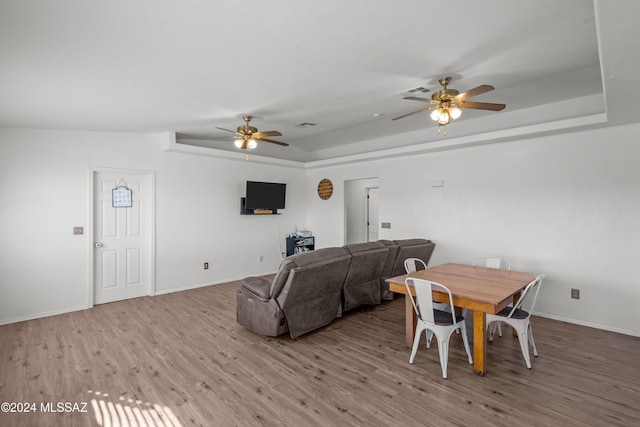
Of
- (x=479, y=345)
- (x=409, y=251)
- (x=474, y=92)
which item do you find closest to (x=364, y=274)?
(x=409, y=251)

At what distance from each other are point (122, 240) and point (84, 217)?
0.65 m

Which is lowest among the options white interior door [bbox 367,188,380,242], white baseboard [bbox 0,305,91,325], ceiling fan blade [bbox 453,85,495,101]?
white baseboard [bbox 0,305,91,325]

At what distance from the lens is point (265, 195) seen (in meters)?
6.52

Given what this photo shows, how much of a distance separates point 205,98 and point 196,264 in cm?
338

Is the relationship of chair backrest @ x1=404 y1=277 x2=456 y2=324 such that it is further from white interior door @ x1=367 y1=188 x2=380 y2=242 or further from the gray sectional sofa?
white interior door @ x1=367 y1=188 x2=380 y2=242

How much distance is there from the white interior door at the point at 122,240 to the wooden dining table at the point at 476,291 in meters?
4.24

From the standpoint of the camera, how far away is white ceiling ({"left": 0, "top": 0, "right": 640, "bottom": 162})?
1.87 m

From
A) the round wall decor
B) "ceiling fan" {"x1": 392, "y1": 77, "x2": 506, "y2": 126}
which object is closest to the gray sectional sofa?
"ceiling fan" {"x1": 392, "y1": 77, "x2": 506, "y2": 126}

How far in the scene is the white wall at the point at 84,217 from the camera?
4.02m

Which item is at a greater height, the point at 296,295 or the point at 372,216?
the point at 372,216

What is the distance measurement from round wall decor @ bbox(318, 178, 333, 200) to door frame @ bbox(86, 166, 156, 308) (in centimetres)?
356

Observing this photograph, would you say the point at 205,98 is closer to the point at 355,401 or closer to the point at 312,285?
the point at 312,285

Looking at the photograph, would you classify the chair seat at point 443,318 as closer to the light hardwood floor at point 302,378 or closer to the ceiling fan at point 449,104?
the light hardwood floor at point 302,378

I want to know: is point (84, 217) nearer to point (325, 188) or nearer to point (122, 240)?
point (122, 240)
